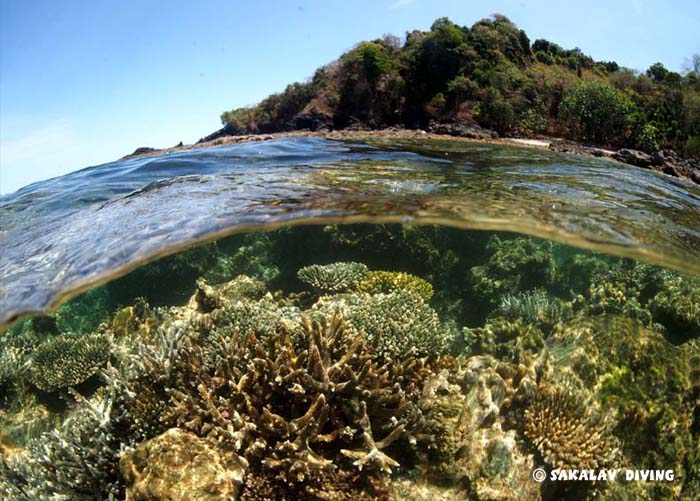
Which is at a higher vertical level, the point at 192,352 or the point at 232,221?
the point at 232,221

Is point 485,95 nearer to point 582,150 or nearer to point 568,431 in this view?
point 582,150

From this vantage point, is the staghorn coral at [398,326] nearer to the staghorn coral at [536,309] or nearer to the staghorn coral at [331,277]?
the staghorn coral at [331,277]

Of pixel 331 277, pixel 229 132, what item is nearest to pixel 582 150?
pixel 331 277

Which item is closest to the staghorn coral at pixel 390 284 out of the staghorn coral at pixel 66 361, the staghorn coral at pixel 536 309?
the staghorn coral at pixel 536 309

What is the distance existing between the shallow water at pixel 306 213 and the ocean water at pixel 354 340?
0.07 m

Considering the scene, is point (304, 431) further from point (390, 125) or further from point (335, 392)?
point (390, 125)

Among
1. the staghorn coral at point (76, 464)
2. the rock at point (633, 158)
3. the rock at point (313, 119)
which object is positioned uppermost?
the rock at point (313, 119)

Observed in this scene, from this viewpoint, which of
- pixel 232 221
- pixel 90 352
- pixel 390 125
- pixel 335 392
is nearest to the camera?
pixel 335 392

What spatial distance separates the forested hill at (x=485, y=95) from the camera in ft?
Answer: 96.7

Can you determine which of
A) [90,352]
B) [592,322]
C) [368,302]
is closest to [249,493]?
[368,302]

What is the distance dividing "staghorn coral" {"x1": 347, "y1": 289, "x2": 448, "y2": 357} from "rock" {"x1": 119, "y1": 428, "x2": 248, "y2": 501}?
2294 mm

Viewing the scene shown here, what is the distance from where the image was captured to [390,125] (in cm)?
4019

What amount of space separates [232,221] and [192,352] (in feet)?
13.9

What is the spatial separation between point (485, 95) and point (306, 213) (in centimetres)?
3121
